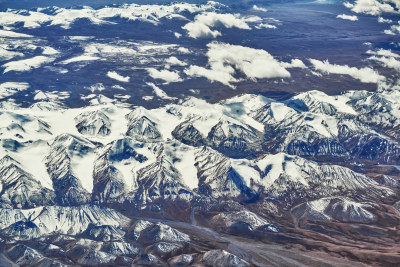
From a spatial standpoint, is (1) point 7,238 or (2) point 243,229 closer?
(1) point 7,238

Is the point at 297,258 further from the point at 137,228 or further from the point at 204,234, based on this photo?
the point at 137,228

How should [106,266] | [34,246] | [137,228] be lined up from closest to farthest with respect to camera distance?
[106,266] < [34,246] < [137,228]

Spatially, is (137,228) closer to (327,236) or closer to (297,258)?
(297,258)

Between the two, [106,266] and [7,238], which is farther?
[7,238]

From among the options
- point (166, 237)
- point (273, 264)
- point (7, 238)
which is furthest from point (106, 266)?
point (273, 264)

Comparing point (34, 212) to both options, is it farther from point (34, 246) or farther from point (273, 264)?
point (273, 264)

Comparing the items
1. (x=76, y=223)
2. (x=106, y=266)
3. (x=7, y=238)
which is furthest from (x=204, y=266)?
(x=7, y=238)

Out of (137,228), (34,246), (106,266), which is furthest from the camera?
(137,228)

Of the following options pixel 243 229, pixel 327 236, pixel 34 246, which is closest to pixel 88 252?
pixel 34 246
